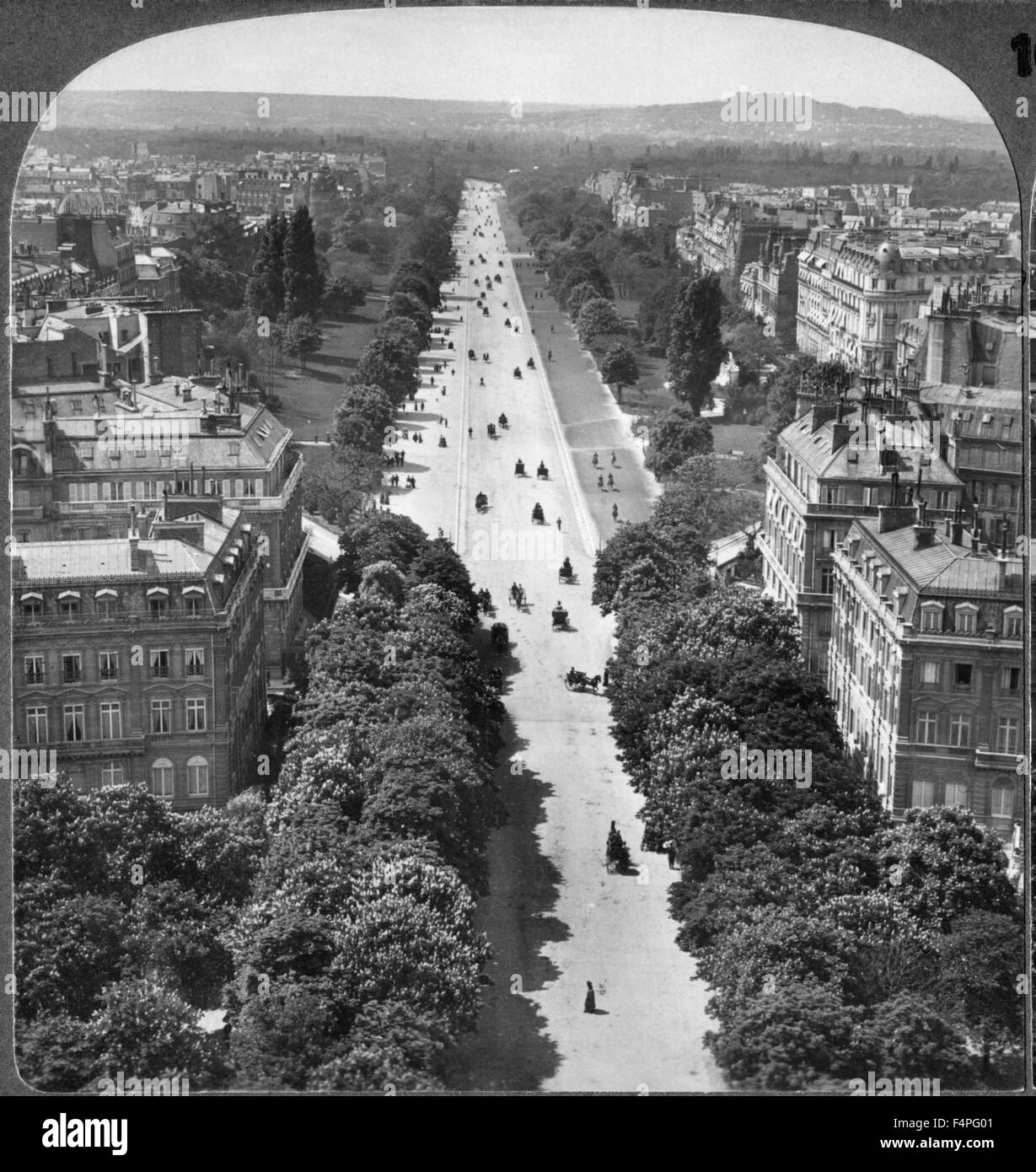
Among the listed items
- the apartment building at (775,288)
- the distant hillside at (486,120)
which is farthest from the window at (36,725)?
the apartment building at (775,288)

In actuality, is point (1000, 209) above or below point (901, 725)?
above

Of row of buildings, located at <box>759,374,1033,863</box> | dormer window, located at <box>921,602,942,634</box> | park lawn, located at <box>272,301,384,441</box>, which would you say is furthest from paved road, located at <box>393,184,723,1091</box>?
dormer window, located at <box>921,602,942,634</box>

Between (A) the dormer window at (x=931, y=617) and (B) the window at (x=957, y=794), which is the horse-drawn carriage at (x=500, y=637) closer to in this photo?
(A) the dormer window at (x=931, y=617)

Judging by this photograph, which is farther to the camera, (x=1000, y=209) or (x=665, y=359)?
(x=665, y=359)

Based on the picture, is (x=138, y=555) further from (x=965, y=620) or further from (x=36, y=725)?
(x=965, y=620)

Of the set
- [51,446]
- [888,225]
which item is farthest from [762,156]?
[51,446]
